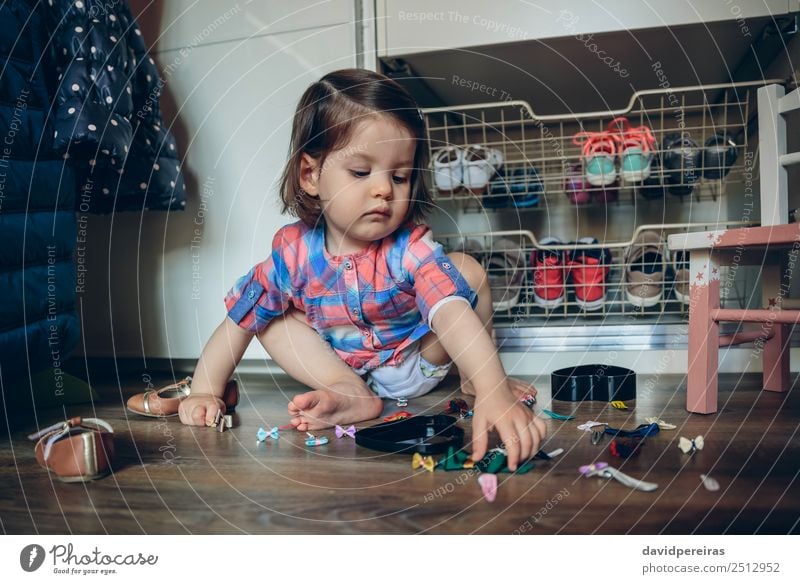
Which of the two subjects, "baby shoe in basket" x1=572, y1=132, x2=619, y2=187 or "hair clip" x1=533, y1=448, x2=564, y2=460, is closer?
"hair clip" x1=533, y1=448, x2=564, y2=460

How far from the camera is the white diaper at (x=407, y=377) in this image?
3.04 feet

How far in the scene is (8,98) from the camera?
2.60 feet

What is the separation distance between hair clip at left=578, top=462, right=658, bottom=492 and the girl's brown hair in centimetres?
→ 42

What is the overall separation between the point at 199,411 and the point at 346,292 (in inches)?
9.2

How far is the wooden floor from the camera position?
0.48m

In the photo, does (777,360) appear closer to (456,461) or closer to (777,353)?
(777,353)

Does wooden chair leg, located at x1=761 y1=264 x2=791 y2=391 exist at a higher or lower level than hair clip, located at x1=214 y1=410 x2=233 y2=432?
higher

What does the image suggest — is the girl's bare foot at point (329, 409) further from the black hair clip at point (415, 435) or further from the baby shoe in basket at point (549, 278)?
the baby shoe in basket at point (549, 278)

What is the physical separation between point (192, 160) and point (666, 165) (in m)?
0.80

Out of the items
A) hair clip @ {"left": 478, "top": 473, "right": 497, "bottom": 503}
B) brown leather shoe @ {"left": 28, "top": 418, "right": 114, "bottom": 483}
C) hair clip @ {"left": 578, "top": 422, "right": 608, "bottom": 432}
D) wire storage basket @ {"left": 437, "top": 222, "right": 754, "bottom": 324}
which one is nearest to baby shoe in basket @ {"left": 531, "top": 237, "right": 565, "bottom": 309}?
wire storage basket @ {"left": 437, "top": 222, "right": 754, "bottom": 324}

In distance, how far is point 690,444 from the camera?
2.04 ft

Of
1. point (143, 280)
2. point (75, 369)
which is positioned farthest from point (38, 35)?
point (75, 369)

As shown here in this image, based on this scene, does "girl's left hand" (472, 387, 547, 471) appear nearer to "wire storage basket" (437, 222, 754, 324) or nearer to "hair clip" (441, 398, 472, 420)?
"hair clip" (441, 398, 472, 420)
